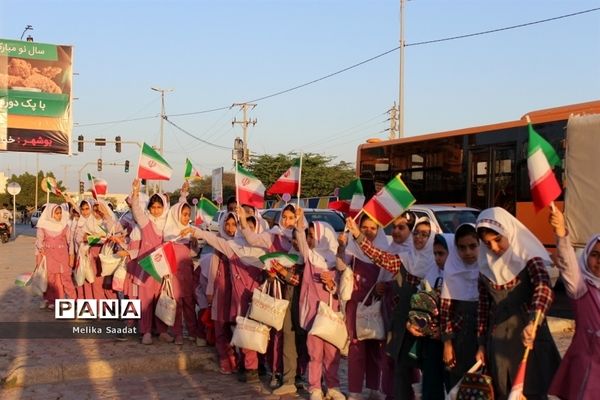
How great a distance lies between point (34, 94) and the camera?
26297mm

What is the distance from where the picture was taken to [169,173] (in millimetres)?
8219

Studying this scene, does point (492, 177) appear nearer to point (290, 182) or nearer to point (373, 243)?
point (290, 182)

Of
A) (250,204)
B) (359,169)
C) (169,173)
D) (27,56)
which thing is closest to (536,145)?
(250,204)

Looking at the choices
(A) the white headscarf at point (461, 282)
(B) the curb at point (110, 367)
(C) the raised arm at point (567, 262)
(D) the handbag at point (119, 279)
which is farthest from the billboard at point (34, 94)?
(C) the raised arm at point (567, 262)

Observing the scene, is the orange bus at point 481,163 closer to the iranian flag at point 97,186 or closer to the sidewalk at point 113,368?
the sidewalk at point 113,368

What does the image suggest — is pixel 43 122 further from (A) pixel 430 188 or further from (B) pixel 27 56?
(A) pixel 430 188

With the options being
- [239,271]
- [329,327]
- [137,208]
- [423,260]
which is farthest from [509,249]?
[137,208]

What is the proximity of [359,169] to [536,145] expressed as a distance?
49.4 feet

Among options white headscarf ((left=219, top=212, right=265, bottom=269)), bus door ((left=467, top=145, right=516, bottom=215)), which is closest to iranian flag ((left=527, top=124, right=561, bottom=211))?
white headscarf ((left=219, top=212, right=265, bottom=269))

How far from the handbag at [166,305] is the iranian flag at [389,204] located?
3.22 meters

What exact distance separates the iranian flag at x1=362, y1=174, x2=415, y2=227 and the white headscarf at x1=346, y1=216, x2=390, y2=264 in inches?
10.1

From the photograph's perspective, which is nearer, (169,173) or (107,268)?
(169,173)

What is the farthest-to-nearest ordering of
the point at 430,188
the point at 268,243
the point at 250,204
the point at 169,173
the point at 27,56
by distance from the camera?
1. the point at 27,56
2. the point at 430,188
3. the point at 169,173
4. the point at 250,204
5. the point at 268,243

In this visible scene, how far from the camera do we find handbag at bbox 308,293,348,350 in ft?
19.1
